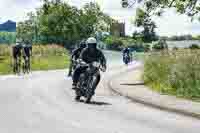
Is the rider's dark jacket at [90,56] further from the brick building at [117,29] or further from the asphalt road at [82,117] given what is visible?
the brick building at [117,29]

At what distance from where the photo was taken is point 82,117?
47.6 feet

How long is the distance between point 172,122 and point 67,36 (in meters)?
117

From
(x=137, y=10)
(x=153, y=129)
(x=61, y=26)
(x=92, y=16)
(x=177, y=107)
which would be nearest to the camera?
(x=153, y=129)

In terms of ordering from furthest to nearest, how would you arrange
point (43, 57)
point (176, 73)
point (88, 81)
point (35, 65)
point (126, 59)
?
point (43, 57)
point (126, 59)
point (35, 65)
point (176, 73)
point (88, 81)

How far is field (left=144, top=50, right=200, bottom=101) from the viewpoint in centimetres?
2145

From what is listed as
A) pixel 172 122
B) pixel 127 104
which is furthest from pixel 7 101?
pixel 172 122

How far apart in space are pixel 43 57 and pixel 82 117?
177ft

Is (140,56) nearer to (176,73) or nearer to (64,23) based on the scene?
(176,73)

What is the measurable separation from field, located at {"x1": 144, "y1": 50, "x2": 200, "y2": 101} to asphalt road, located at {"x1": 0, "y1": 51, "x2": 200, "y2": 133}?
2.46 meters

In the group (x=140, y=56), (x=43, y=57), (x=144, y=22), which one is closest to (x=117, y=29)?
(x=43, y=57)

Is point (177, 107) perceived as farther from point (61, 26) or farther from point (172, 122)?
point (61, 26)

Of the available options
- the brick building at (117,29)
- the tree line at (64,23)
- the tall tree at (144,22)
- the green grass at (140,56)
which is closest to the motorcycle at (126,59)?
the green grass at (140,56)

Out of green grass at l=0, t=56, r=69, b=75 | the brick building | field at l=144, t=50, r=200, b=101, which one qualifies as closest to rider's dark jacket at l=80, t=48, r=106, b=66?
field at l=144, t=50, r=200, b=101

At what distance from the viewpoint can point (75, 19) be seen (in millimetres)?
134875
